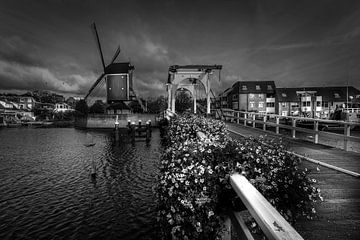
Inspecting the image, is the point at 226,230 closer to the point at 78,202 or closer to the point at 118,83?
the point at 78,202

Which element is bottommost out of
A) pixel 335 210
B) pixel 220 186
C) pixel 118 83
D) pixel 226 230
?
pixel 335 210

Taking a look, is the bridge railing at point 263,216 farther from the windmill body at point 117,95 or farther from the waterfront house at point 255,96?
the waterfront house at point 255,96

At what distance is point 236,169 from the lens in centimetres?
296

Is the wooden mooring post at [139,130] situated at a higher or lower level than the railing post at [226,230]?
lower

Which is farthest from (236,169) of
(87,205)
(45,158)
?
(45,158)

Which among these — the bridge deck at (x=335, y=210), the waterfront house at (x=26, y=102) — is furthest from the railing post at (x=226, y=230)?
the waterfront house at (x=26, y=102)

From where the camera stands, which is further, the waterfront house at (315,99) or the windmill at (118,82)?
the waterfront house at (315,99)

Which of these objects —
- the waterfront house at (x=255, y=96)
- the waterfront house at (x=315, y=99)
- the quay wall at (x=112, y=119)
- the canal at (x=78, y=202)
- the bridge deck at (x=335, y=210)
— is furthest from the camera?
the waterfront house at (x=255, y=96)

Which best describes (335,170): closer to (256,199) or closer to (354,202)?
(354,202)

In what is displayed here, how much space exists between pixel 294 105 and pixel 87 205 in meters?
81.9

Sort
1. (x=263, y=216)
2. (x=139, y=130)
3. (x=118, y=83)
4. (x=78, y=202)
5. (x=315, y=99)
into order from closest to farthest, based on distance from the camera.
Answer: (x=263, y=216) → (x=78, y=202) → (x=139, y=130) → (x=118, y=83) → (x=315, y=99)

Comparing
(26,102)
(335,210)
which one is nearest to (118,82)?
(335,210)

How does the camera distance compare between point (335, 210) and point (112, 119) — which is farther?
point (112, 119)

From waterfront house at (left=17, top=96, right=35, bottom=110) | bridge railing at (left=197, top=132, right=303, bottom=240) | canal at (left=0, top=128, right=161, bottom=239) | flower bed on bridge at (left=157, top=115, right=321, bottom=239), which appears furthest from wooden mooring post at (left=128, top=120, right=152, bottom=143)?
waterfront house at (left=17, top=96, right=35, bottom=110)
